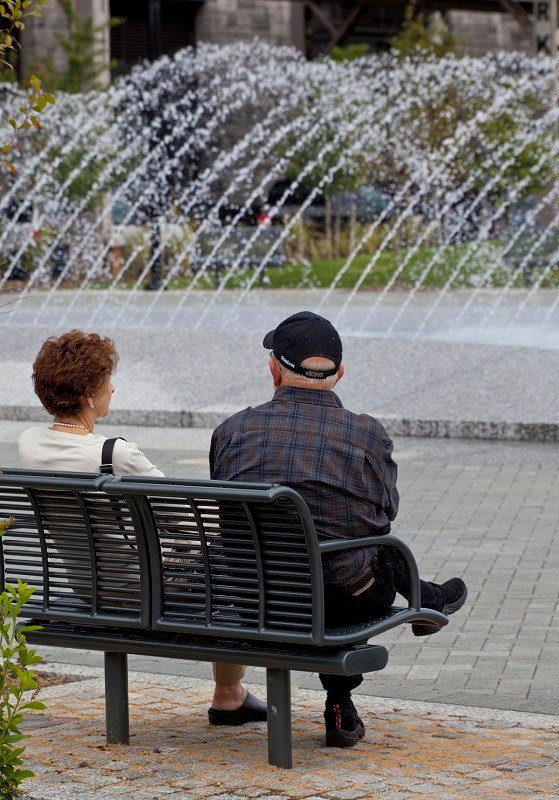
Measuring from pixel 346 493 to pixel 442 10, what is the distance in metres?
43.4

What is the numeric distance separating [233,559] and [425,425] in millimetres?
6845

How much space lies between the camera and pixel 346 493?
454cm

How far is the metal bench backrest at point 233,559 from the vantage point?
168 inches

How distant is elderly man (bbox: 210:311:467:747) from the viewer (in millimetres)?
4527

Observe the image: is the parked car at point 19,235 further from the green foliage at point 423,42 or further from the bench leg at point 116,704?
the bench leg at point 116,704

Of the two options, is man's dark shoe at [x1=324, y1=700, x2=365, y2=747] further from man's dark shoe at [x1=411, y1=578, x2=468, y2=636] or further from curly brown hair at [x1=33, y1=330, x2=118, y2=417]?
curly brown hair at [x1=33, y1=330, x2=118, y2=417]

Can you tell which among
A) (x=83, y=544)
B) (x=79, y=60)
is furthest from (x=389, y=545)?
(x=79, y=60)

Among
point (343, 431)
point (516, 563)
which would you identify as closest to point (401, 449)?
point (516, 563)

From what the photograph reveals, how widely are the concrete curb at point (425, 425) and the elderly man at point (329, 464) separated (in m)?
6.33

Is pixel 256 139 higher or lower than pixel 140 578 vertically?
lower

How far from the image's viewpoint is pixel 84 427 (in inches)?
195

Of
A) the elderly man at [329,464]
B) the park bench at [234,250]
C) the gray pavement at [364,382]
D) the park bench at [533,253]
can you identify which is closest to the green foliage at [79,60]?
the park bench at [234,250]

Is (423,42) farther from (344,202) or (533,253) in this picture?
(533,253)

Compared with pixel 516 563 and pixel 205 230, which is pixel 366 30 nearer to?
pixel 205 230
